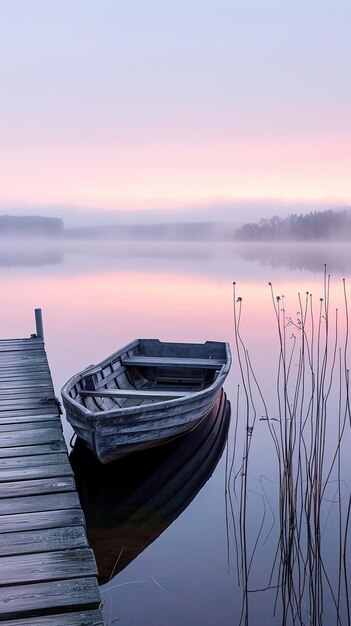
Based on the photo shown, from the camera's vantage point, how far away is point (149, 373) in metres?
8.50

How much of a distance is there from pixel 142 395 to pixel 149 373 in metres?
2.12

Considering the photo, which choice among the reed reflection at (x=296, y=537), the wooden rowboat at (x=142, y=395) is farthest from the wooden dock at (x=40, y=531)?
the reed reflection at (x=296, y=537)

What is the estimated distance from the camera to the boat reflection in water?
5.07 meters

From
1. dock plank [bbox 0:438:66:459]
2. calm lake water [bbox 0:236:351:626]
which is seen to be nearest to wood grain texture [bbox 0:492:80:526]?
dock plank [bbox 0:438:66:459]

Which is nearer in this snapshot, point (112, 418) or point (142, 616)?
point (142, 616)

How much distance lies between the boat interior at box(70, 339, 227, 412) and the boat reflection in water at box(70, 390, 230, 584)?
64 cm

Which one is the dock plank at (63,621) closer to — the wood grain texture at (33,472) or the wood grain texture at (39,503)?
the wood grain texture at (39,503)

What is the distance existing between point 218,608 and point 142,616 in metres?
0.54

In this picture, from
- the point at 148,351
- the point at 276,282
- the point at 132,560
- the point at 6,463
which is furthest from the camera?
the point at 276,282

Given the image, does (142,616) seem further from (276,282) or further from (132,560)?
(276,282)

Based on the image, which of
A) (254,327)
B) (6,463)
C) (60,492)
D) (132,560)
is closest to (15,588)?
(60,492)

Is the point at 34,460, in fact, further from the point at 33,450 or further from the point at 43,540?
the point at 43,540

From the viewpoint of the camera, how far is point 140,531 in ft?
17.5

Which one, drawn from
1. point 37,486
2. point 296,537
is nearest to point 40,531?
point 37,486
